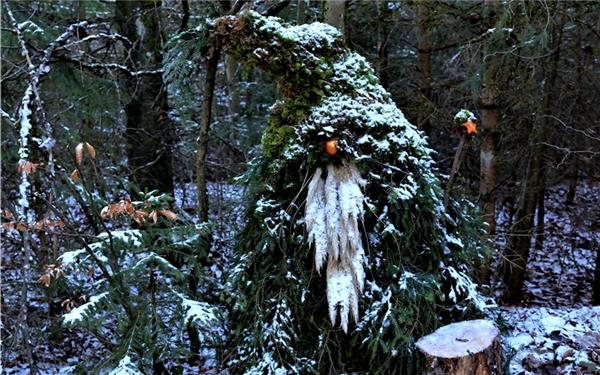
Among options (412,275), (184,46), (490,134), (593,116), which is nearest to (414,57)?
(593,116)

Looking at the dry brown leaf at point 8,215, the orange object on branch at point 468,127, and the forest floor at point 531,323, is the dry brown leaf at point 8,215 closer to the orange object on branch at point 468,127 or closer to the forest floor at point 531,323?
the forest floor at point 531,323

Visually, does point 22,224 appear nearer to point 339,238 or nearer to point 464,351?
point 339,238

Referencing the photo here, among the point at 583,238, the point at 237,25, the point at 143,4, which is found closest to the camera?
the point at 237,25

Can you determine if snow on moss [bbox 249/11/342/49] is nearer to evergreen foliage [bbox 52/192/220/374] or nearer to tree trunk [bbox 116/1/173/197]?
evergreen foliage [bbox 52/192/220/374]

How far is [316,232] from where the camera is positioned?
4.05 meters

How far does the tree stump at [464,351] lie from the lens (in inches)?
140

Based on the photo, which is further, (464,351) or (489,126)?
(489,126)

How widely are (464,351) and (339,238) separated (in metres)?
1.20

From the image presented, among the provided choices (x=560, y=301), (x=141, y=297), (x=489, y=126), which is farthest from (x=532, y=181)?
(x=141, y=297)

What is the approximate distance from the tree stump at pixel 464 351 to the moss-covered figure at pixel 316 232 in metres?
0.23

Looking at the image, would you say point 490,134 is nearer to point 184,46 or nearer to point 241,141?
point 241,141

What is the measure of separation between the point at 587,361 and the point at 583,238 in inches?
279

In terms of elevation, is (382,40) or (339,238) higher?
(382,40)

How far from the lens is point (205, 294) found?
4.91 m
